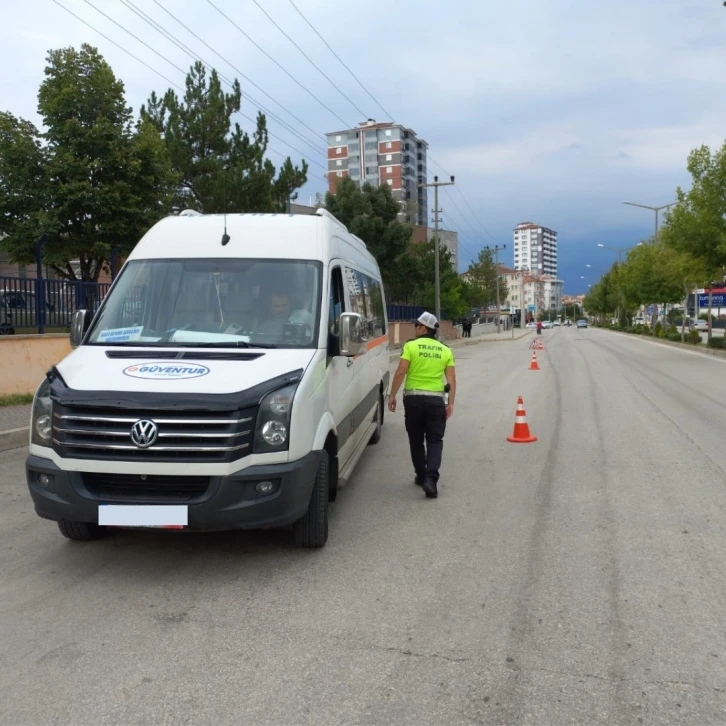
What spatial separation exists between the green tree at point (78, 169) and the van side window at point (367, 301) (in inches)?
389

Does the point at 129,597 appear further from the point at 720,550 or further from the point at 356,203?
the point at 356,203

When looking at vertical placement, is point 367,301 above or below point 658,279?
below

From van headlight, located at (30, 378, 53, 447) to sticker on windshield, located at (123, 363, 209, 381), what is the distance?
53 centimetres

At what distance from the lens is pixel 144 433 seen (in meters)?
4.25

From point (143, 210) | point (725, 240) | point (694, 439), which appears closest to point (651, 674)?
point (694, 439)

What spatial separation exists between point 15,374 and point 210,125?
17048mm

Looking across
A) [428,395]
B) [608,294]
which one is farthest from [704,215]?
[608,294]

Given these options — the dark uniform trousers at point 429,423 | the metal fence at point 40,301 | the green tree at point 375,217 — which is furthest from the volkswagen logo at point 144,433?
Result: the green tree at point 375,217

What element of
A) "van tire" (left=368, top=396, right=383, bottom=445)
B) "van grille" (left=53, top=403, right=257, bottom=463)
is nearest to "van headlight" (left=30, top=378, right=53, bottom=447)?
"van grille" (left=53, top=403, right=257, bottom=463)

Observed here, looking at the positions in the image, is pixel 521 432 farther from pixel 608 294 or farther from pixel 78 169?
pixel 608 294

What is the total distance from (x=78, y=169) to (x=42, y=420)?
14136 mm

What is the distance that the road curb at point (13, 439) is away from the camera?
930 centimetres

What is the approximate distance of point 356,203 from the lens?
1549 inches

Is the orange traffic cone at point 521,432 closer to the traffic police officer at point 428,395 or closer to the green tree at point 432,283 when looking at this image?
the traffic police officer at point 428,395
